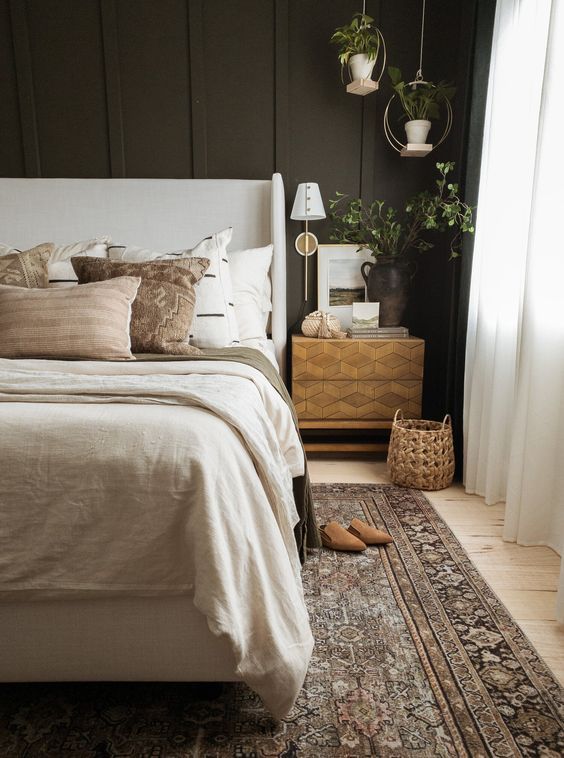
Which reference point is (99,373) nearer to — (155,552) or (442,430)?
(155,552)

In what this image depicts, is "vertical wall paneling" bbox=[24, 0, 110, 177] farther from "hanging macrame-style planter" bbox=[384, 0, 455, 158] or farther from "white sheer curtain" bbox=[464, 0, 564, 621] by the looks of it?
"white sheer curtain" bbox=[464, 0, 564, 621]

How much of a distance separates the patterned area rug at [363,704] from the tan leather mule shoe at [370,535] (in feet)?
1.14

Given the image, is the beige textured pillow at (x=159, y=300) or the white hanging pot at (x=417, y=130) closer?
the beige textured pillow at (x=159, y=300)

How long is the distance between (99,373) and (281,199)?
5.87 feet

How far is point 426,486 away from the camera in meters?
2.75

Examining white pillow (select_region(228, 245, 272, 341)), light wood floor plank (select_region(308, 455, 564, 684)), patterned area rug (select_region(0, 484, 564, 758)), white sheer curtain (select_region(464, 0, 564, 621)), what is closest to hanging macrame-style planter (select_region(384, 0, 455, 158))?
white sheer curtain (select_region(464, 0, 564, 621))

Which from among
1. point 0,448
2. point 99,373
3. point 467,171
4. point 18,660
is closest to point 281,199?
point 467,171

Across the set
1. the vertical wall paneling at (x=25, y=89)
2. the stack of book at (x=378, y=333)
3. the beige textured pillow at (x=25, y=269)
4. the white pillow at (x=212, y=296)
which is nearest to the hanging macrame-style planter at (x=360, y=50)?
the white pillow at (x=212, y=296)

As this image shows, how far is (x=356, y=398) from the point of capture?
3.06m

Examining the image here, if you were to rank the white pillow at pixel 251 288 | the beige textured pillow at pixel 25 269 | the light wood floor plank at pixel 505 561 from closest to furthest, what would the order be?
the light wood floor plank at pixel 505 561 < the beige textured pillow at pixel 25 269 < the white pillow at pixel 251 288

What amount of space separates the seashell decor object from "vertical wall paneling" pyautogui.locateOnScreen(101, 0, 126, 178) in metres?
1.35

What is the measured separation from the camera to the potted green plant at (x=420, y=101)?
3035mm

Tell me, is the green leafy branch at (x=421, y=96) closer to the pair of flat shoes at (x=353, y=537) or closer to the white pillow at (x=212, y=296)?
the white pillow at (x=212, y=296)

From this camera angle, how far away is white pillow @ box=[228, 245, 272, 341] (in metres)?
2.94
